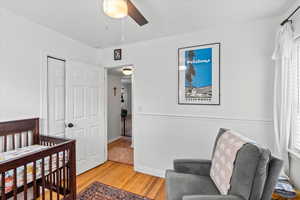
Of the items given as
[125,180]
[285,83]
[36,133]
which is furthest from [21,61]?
[285,83]

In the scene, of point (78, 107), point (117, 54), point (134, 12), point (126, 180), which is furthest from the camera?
point (117, 54)

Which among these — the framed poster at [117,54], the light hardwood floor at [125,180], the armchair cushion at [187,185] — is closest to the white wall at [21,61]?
the framed poster at [117,54]

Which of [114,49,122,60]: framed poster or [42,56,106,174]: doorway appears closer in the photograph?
→ [42,56,106,174]: doorway

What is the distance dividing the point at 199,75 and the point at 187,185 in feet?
4.93

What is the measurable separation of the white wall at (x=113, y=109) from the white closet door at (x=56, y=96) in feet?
6.61

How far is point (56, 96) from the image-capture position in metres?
2.33

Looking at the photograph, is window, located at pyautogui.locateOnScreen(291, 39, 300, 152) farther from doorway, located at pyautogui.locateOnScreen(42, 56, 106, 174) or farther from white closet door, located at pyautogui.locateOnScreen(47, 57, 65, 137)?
white closet door, located at pyautogui.locateOnScreen(47, 57, 65, 137)

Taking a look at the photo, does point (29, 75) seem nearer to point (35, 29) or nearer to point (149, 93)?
point (35, 29)

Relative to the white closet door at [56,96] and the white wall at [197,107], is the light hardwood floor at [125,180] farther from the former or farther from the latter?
the white closet door at [56,96]

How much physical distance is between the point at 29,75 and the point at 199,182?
2.45m

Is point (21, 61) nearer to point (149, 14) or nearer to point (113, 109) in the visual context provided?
point (149, 14)

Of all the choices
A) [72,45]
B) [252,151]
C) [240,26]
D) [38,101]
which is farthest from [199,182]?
[72,45]

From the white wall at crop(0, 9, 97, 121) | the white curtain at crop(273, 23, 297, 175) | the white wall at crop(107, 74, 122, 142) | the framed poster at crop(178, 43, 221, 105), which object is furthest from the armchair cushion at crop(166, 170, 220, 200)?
the white wall at crop(107, 74, 122, 142)

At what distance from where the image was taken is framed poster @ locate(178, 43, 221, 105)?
7.00 ft
